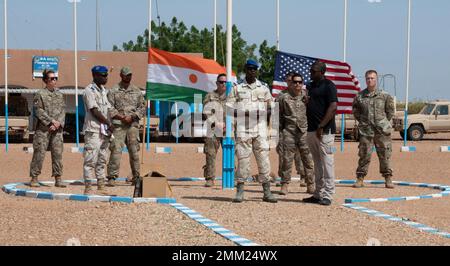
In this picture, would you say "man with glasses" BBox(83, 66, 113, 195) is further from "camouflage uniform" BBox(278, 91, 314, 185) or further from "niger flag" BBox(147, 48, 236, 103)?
"camouflage uniform" BBox(278, 91, 314, 185)

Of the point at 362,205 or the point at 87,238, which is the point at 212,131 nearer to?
the point at 362,205

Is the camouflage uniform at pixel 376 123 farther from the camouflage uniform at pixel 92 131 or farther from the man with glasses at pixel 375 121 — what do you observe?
the camouflage uniform at pixel 92 131

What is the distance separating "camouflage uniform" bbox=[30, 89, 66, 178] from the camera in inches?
545

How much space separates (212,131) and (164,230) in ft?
17.9

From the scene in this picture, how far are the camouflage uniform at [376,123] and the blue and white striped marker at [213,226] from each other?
4616 millimetres

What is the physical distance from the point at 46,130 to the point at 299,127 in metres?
4.31

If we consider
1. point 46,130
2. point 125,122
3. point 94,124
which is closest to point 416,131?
point 125,122

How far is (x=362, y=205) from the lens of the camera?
11531 millimetres

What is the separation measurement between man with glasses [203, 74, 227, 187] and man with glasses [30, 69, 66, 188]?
251 cm

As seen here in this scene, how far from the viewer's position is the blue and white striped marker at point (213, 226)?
8102 mm

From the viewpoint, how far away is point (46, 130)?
1390 centimetres
